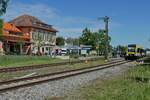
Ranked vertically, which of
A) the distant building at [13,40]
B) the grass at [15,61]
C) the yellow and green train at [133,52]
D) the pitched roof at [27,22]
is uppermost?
the pitched roof at [27,22]

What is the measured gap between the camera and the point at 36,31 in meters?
129

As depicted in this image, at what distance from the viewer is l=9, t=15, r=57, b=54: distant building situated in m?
124

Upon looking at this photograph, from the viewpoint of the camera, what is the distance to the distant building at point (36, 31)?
12412cm

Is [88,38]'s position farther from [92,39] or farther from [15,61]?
[15,61]

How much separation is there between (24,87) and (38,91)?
5.21ft

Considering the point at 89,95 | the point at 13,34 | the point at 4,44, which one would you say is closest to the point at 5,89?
the point at 89,95

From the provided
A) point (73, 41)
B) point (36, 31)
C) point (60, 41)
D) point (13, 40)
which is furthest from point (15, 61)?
point (60, 41)

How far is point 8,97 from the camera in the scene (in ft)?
50.8

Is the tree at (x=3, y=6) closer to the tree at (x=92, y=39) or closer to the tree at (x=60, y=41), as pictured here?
the tree at (x=92, y=39)

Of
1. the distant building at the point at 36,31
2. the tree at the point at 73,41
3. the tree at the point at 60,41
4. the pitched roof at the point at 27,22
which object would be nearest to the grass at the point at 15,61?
the distant building at the point at 36,31

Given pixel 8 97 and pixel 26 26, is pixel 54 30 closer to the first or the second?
pixel 26 26

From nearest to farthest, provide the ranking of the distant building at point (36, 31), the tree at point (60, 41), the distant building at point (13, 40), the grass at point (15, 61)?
the grass at point (15, 61) < the distant building at point (13, 40) < the distant building at point (36, 31) < the tree at point (60, 41)

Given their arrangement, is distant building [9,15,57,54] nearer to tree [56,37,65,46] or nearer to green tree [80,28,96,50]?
green tree [80,28,96,50]

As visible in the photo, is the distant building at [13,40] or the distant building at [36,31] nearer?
the distant building at [13,40]
